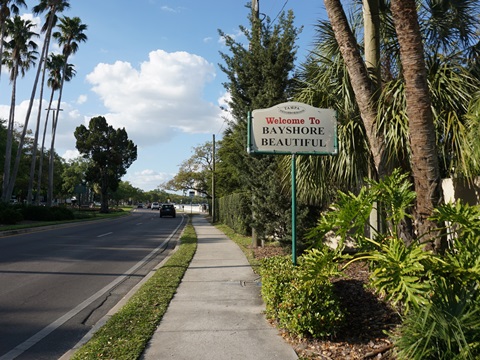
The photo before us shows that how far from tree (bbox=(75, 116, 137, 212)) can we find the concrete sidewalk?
5081cm

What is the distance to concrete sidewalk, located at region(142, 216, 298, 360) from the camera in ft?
13.7

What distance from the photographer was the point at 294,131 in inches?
262

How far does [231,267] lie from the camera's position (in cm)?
959

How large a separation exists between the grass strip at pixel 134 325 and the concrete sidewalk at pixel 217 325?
0.37 feet

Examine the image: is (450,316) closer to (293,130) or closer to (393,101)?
(393,101)

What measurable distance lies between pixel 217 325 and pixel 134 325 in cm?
102

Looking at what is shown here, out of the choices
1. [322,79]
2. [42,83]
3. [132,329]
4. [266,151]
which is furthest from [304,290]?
[42,83]

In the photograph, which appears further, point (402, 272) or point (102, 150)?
point (102, 150)

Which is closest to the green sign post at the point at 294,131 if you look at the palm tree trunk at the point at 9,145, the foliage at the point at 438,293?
the foliage at the point at 438,293

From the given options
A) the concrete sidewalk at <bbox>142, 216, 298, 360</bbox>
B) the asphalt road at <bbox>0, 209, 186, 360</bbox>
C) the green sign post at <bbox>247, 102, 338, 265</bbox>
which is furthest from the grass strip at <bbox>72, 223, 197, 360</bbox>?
the green sign post at <bbox>247, 102, 338, 265</bbox>

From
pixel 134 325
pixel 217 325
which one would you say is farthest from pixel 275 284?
pixel 134 325

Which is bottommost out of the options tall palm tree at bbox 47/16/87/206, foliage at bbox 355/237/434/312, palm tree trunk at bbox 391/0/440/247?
foliage at bbox 355/237/434/312

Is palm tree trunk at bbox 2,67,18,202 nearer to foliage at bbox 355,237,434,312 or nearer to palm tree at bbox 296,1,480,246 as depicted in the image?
palm tree at bbox 296,1,480,246

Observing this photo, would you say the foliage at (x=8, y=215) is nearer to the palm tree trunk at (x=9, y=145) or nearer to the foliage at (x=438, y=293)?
the palm tree trunk at (x=9, y=145)
